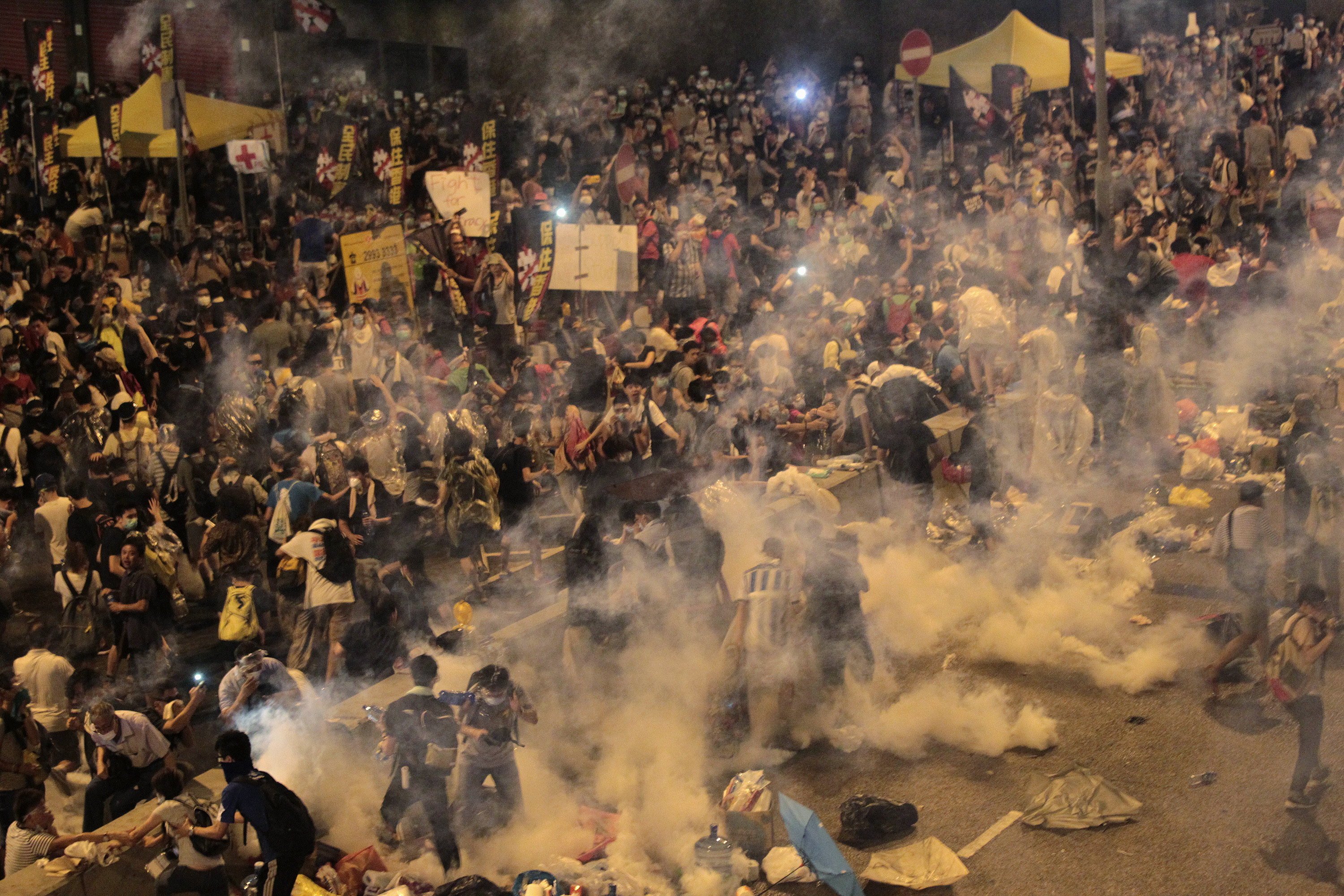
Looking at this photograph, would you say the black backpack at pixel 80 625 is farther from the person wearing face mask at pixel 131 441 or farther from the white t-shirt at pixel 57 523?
the person wearing face mask at pixel 131 441

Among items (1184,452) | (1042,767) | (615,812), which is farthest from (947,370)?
(615,812)

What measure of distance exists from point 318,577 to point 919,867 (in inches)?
133

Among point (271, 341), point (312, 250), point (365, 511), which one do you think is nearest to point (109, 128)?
point (312, 250)

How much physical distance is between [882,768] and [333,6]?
19.2m

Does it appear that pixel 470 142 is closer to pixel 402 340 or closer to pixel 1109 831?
pixel 402 340

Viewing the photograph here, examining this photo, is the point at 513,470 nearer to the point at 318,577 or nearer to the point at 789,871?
the point at 318,577

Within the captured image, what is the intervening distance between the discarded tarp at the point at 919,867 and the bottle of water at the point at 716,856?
1.73ft

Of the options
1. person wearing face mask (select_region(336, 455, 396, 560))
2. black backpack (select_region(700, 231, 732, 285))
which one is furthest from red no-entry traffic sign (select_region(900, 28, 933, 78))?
person wearing face mask (select_region(336, 455, 396, 560))

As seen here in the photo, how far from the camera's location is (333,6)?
2142cm

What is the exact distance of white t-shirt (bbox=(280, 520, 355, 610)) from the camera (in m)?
6.54

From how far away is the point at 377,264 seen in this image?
37.1 feet

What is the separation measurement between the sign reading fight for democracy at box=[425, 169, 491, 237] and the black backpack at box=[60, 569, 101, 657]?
18.5 ft

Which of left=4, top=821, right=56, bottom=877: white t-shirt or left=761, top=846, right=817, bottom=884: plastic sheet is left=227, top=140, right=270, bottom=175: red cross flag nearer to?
left=4, top=821, right=56, bottom=877: white t-shirt

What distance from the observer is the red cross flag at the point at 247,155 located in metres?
13.7
